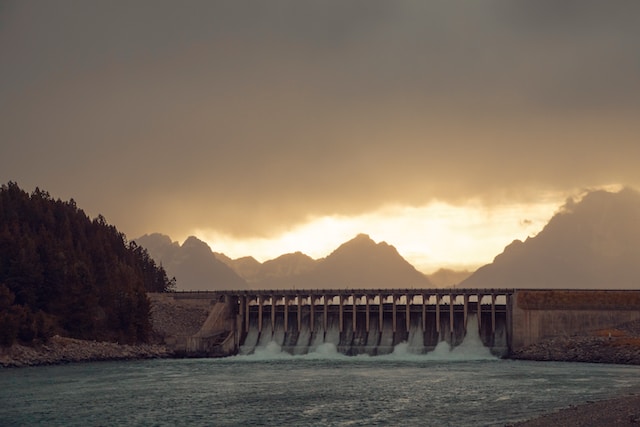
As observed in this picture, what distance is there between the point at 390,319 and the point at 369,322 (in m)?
3.51

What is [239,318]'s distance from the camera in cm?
14488

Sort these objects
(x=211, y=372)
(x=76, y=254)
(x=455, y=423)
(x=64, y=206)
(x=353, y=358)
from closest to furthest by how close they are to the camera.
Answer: (x=455, y=423)
(x=211, y=372)
(x=353, y=358)
(x=76, y=254)
(x=64, y=206)

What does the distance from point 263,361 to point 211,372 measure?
2093 centimetres

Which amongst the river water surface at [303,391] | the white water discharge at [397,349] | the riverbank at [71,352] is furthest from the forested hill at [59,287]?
the white water discharge at [397,349]

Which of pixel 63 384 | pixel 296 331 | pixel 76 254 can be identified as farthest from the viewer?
pixel 76 254

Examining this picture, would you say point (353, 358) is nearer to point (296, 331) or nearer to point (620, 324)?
point (296, 331)

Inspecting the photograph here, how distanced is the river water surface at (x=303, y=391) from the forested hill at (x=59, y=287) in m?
14.4

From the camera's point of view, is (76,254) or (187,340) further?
(76,254)

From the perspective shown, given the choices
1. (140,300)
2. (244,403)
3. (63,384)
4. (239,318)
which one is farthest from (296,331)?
(244,403)

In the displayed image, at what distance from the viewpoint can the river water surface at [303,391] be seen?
6744 cm

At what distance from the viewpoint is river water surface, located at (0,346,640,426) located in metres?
67.4

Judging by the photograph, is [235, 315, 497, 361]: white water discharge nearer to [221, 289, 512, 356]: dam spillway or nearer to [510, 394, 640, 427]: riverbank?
[221, 289, 512, 356]: dam spillway

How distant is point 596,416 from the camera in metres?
57.6

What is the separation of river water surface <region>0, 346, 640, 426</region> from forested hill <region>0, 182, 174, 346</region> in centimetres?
1441
